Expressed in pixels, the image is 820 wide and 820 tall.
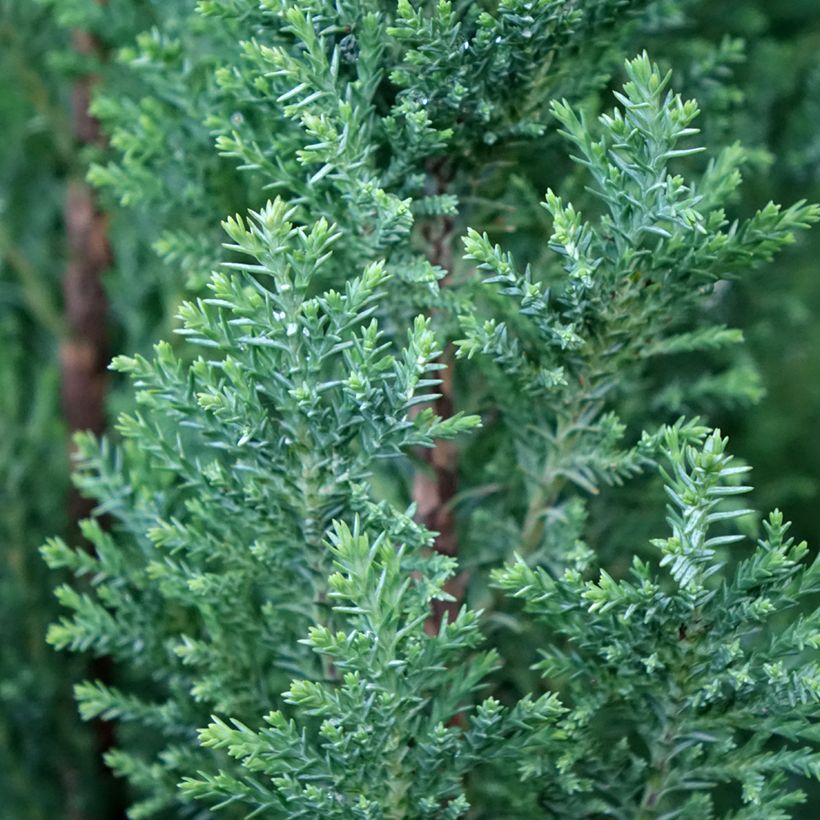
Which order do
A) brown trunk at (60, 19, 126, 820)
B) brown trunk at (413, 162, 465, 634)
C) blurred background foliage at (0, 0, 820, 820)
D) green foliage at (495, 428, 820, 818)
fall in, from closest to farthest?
green foliage at (495, 428, 820, 818) < brown trunk at (413, 162, 465, 634) < blurred background foliage at (0, 0, 820, 820) < brown trunk at (60, 19, 126, 820)

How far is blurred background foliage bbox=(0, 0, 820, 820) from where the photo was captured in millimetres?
1488

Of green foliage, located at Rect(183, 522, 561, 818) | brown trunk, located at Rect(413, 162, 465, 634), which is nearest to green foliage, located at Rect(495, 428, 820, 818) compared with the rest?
green foliage, located at Rect(183, 522, 561, 818)

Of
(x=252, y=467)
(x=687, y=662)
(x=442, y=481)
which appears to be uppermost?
(x=252, y=467)

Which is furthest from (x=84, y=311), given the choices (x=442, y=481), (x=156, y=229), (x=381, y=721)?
(x=381, y=721)

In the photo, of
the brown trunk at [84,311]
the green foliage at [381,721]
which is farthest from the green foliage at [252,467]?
the brown trunk at [84,311]

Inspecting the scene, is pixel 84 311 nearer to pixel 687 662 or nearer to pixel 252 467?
pixel 252 467

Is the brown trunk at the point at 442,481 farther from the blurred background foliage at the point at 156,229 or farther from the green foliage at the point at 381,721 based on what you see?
the green foliage at the point at 381,721

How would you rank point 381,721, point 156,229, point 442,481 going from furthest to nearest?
point 156,229, point 442,481, point 381,721

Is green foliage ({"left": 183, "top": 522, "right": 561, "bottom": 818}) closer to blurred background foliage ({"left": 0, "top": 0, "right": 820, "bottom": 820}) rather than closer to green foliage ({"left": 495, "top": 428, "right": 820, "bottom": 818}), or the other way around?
green foliage ({"left": 495, "top": 428, "right": 820, "bottom": 818})

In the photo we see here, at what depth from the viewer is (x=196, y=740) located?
1490mm

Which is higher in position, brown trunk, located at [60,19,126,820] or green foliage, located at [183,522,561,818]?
brown trunk, located at [60,19,126,820]

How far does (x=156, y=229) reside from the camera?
194 centimetres

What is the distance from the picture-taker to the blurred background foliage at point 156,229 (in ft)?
4.88

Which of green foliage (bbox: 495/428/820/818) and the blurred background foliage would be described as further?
the blurred background foliage
